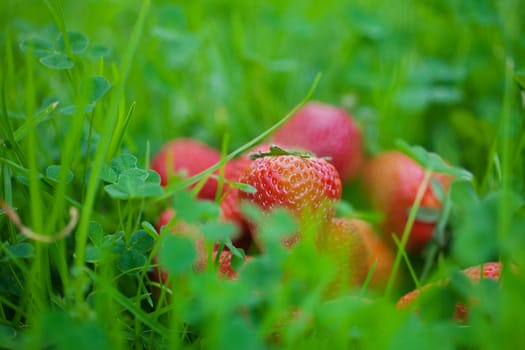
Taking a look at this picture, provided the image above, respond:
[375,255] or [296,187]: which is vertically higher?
[296,187]

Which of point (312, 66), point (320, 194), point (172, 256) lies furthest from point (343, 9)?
point (172, 256)

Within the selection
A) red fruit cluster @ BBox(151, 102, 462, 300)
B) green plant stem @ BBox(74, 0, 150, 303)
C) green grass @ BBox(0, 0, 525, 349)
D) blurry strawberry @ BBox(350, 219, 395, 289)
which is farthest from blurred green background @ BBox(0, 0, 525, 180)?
green plant stem @ BBox(74, 0, 150, 303)

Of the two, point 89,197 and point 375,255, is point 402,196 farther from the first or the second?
point 89,197

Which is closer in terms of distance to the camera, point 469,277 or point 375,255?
point 469,277

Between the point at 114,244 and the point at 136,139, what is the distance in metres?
0.54

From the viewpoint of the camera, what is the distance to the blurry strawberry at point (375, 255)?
97cm

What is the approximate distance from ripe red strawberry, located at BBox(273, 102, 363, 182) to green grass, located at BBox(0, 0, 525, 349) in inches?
3.0

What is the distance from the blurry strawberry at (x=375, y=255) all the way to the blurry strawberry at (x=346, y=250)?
3 cm

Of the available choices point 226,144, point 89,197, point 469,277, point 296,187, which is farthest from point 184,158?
point 469,277

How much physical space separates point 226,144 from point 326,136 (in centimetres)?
33

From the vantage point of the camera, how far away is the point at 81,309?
1.97 feet

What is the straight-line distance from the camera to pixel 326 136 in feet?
4.01

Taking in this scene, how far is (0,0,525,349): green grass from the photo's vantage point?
2.07ft

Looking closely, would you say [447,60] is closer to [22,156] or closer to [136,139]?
[136,139]
